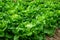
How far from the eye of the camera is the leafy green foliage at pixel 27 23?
4.27 m

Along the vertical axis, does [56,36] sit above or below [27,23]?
below

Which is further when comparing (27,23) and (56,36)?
(56,36)

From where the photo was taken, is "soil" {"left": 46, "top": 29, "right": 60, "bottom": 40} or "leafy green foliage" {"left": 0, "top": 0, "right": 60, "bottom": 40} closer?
"leafy green foliage" {"left": 0, "top": 0, "right": 60, "bottom": 40}

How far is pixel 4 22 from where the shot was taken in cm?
431

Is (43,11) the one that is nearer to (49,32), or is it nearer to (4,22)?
(49,32)

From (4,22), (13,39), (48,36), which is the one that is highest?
(4,22)

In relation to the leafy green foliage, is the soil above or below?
below

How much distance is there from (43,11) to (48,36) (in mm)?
820

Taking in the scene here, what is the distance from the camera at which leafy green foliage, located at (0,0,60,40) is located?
4270 millimetres

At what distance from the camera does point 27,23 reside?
448 centimetres

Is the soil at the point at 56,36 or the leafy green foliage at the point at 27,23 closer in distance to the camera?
the leafy green foliage at the point at 27,23

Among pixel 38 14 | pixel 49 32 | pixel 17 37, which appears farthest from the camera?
pixel 38 14

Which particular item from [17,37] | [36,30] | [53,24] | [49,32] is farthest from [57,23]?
[17,37]

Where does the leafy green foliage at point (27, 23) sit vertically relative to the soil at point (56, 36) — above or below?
above
